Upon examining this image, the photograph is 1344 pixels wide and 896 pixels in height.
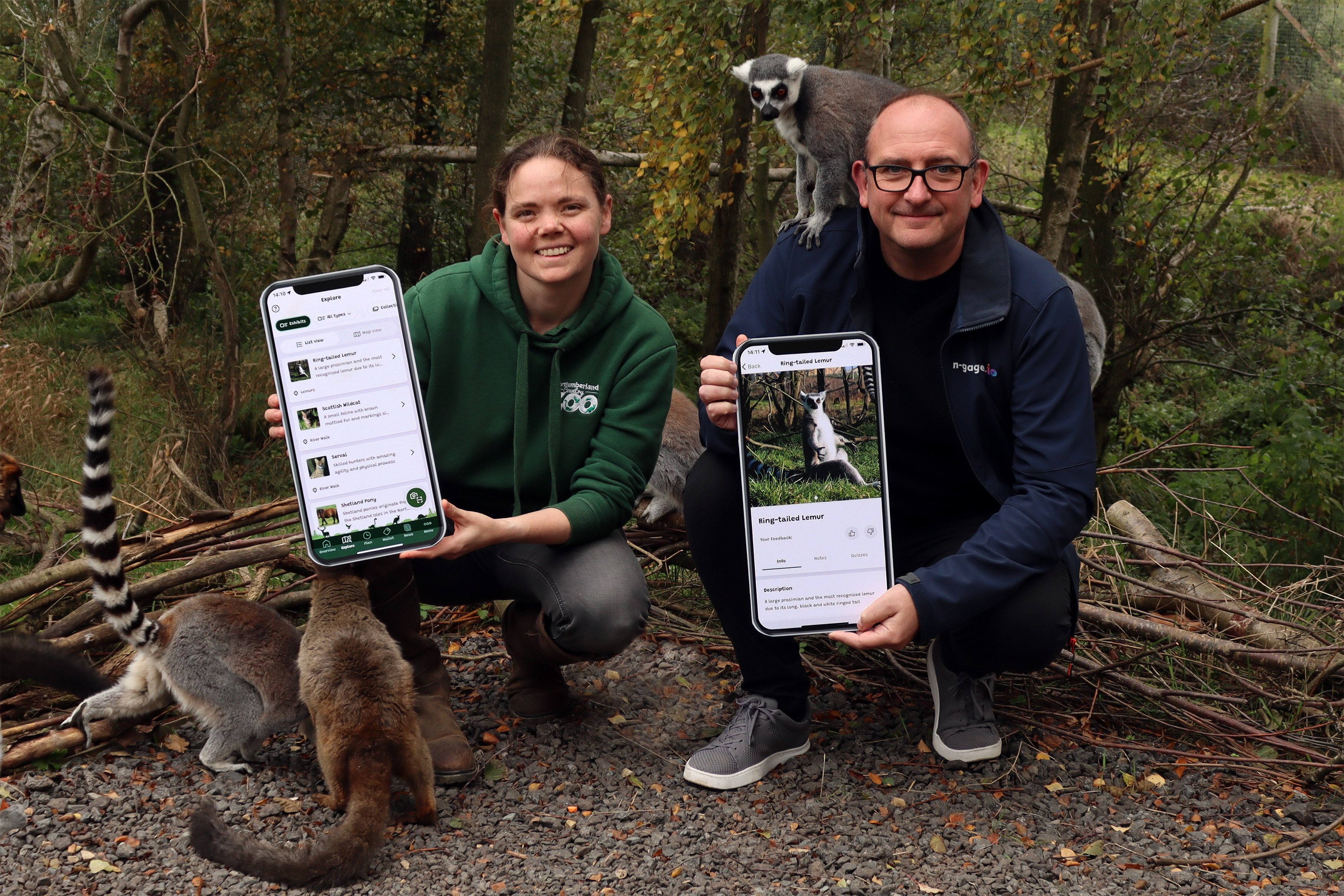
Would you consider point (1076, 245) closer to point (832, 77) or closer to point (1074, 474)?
point (832, 77)

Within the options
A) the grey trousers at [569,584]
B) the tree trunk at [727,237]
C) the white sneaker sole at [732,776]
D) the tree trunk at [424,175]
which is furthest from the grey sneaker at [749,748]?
the tree trunk at [424,175]

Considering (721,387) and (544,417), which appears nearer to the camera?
(721,387)

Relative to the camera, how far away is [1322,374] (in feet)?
24.4

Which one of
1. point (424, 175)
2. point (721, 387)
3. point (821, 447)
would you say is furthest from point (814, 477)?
point (424, 175)

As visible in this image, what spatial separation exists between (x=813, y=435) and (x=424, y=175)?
847cm

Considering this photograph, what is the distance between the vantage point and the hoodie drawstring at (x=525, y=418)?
2889mm

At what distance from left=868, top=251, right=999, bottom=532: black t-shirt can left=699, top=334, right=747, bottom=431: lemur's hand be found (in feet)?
1.31

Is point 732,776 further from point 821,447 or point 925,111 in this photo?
point 925,111

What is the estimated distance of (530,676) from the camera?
10.4ft

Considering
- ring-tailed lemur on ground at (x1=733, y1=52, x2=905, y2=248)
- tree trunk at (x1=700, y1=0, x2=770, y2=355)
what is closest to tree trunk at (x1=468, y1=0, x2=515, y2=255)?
tree trunk at (x1=700, y1=0, x2=770, y2=355)

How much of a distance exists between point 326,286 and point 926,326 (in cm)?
157

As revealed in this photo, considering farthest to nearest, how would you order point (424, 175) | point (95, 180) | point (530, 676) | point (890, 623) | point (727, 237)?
point (424, 175) < point (727, 237) < point (95, 180) < point (530, 676) < point (890, 623)

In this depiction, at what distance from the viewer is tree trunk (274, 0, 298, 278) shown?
7.98 metres

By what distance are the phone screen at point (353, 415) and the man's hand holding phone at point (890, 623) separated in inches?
41.9
